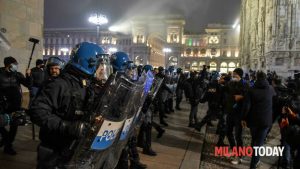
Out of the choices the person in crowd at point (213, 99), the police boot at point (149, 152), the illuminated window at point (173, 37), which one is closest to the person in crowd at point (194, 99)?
the person in crowd at point (213, 99)

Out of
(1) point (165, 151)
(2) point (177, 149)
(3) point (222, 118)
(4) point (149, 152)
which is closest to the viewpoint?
(4) point (149, 152)

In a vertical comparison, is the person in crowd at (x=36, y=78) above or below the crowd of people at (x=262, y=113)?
above

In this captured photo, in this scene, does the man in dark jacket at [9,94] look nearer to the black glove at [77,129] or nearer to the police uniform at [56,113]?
the police uniform at [56,113]

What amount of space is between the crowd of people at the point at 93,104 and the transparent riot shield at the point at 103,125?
5 centimetres

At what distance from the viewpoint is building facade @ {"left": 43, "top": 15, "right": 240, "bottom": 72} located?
3937 inches

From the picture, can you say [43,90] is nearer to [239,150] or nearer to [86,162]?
[86,162]

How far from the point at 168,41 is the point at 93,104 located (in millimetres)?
111055

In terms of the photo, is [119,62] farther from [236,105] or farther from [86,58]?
[236,105]

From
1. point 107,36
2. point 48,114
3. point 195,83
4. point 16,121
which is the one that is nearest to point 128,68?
point 16,121

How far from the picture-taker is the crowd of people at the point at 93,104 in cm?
261

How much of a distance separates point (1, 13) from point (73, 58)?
782 centimetres

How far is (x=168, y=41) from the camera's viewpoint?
112 m
